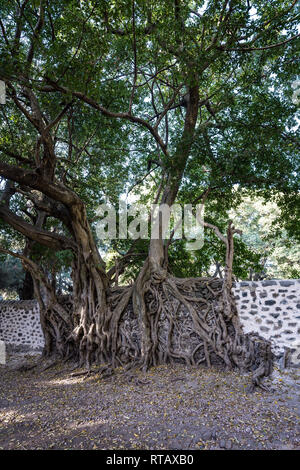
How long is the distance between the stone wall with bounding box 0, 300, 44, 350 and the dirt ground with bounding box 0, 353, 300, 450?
3.31m

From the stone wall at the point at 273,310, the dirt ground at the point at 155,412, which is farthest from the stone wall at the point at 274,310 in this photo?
the dirt ground at the point at 155,412

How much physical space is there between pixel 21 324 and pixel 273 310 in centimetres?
701

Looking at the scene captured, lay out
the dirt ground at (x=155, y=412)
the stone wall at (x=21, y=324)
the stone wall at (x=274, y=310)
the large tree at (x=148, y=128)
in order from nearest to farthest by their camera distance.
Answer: the dirt ground at (x=155, y=412)
the large tree at (x=148, y=128)
the stone wall at (x=274, y=310)
the stone wall at (x=21, y=324)

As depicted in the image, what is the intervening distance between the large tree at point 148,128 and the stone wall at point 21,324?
1.57 m

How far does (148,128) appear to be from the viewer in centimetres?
607

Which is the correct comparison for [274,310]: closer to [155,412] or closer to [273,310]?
[273,310]

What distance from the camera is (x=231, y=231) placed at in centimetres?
533

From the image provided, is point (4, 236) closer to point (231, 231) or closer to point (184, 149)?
point (184, 149)

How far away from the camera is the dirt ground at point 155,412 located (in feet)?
8.00

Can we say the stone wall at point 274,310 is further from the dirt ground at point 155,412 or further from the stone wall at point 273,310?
the dirt ground at point 155,412

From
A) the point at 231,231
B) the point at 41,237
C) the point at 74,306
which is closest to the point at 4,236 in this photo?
the point at 41,237

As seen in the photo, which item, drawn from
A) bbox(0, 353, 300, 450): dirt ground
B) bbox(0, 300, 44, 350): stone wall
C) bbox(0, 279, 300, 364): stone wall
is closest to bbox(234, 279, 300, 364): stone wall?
bbox(0, 279, 300, 364): stone wall

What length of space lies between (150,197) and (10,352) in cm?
644
